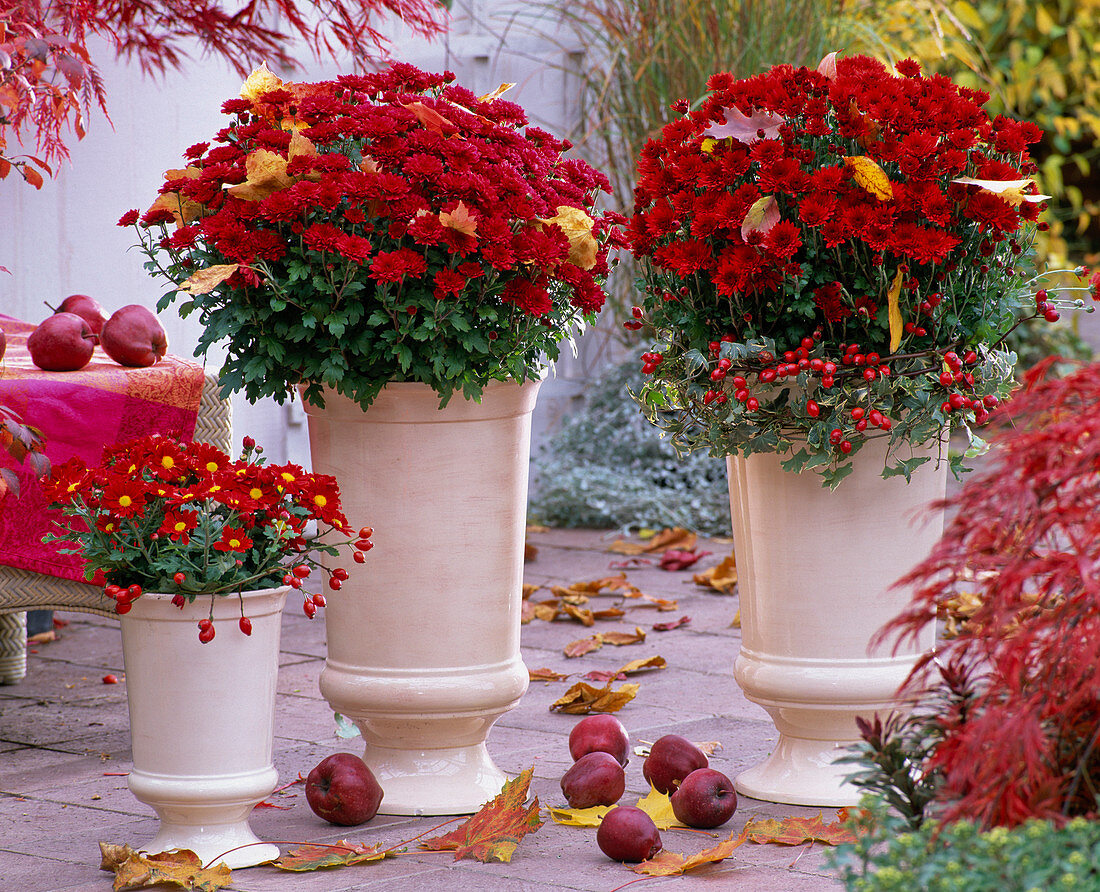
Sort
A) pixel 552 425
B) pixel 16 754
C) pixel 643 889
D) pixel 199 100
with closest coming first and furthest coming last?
pixel 643 889
pixel 16 754
pixel 199 100
pixel 552 425

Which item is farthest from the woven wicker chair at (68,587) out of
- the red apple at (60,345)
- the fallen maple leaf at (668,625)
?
the fallen maple leaf at (668,625)

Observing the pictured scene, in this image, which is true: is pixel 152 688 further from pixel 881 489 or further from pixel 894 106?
pixel 894 106

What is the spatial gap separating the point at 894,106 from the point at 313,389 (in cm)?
115

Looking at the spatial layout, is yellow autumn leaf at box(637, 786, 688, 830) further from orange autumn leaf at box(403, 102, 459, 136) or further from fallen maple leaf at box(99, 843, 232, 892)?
orange autumn leaf at box(403, 102, 459, 136)

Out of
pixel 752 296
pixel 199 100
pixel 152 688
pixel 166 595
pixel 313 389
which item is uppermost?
pixel 199 100

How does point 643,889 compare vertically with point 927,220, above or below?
below

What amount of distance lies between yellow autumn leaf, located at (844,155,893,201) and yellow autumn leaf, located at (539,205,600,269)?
474mm

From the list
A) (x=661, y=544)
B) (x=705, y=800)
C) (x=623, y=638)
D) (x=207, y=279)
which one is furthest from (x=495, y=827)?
(x=661, y=544)

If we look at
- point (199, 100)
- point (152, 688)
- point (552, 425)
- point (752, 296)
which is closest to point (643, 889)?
point (152, 688)

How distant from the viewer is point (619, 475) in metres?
5.88

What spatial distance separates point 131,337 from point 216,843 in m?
1.37

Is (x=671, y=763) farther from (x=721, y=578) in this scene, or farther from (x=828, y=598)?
(x=721, y=578)

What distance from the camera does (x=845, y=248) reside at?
2.36 m

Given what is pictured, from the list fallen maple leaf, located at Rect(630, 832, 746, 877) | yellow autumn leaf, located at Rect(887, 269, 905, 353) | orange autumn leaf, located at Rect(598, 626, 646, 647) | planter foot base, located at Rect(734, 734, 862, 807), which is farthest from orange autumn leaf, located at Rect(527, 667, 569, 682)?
yellow autumn leaf, located at Rect(887, 269, 905, 353)
